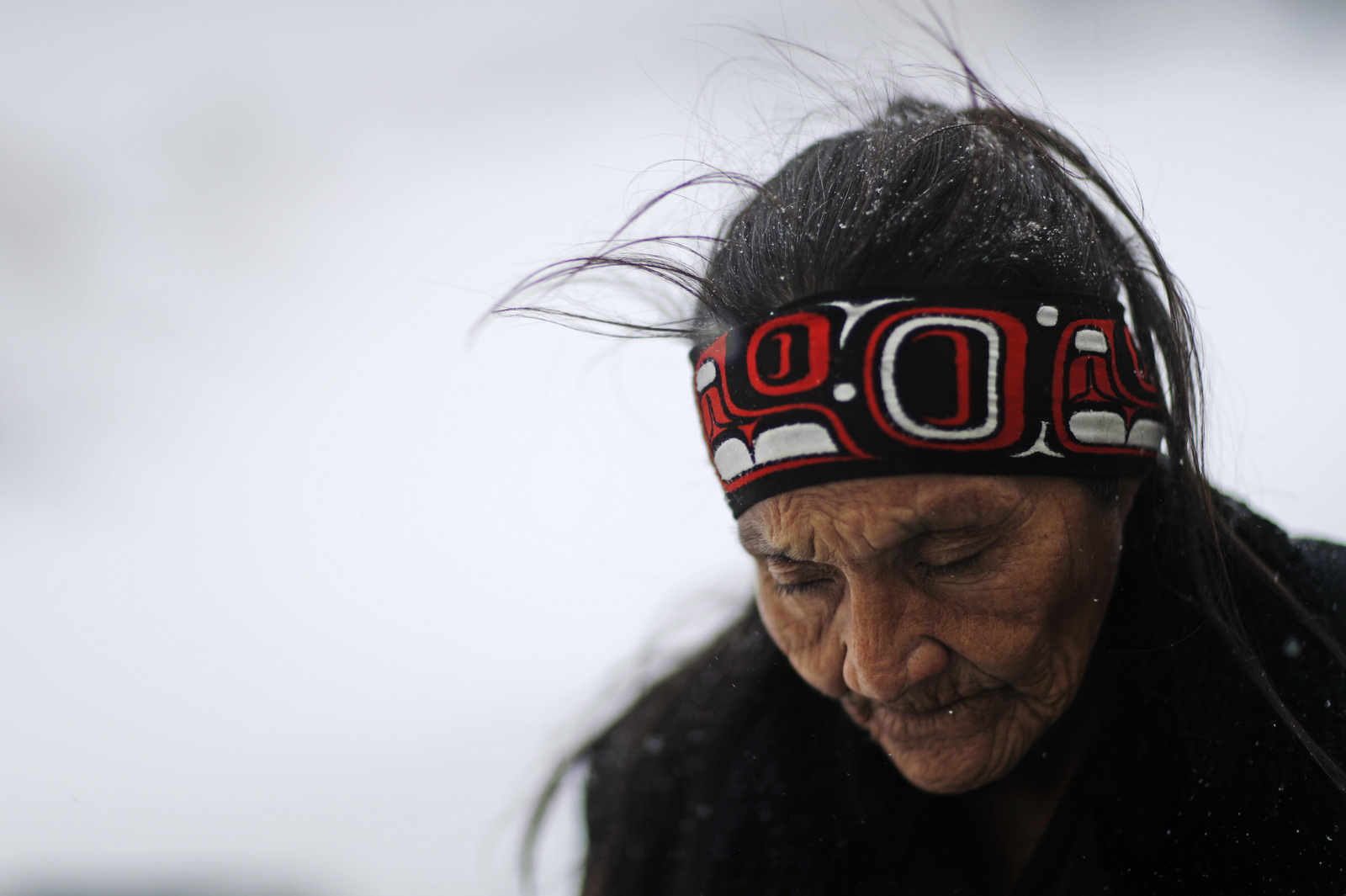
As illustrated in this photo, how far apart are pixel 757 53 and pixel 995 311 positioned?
0.54 metres

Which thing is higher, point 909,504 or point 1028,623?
point 909,504

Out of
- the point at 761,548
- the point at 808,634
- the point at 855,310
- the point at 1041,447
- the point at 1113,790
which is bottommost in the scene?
the point at 1113,790

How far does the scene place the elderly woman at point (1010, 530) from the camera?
75 centimetres

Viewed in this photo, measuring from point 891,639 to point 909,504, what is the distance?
133 mm

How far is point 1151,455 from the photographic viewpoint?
0.86 m

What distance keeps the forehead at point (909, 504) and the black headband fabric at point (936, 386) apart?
1 cm

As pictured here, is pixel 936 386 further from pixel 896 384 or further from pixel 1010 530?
pixel 1010 530

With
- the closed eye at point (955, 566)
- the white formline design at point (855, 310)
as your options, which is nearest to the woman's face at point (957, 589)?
the closed eye at point (955, 566)

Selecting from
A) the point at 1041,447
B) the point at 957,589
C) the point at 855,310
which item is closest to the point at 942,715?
the point at 957,589

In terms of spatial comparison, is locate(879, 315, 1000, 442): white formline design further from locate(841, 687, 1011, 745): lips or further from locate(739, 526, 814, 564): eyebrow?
locate(841, 687, 1011, 745): lips

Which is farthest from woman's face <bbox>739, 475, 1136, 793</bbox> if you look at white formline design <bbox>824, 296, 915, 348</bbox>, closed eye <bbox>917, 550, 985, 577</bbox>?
white formline design <bbox>824, 296, 915, 348</bbox>

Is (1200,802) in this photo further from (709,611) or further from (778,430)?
(709,611)

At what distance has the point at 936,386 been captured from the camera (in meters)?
0.74

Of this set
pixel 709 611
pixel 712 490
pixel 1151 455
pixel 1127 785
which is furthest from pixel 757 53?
pixel 1127 785
